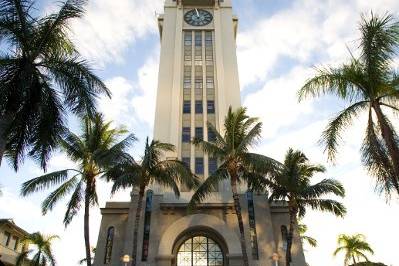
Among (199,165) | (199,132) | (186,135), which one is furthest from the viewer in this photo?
(199,132)

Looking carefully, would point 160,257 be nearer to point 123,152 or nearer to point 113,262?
point 113,262

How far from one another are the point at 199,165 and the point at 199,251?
837 cm

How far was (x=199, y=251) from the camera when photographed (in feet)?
95.6

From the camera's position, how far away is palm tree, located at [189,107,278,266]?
24031 millimetres

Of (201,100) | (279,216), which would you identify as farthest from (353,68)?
(201,100)

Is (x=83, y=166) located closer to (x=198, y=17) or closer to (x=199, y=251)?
(x=199, y=251)

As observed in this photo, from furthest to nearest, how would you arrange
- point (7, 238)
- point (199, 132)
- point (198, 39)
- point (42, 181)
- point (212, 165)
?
point (7, 238) → point (198, 39) → point (199, 132) → point (212, 165) → point (42, 181)

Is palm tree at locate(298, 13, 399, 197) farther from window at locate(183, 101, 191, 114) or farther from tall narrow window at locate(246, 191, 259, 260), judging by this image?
window at locate(183, 101, 191, 114)

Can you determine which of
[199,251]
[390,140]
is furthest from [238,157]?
[390,140]

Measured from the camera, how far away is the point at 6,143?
1498 centimetres

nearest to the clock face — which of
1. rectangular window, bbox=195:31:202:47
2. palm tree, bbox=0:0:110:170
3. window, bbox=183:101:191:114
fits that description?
rectangular window, bbox=195:31:202:47

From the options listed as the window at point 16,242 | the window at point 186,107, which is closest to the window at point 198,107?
the window at point 186,107

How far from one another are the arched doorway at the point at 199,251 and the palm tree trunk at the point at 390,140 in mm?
17189

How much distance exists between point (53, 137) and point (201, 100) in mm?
24994
